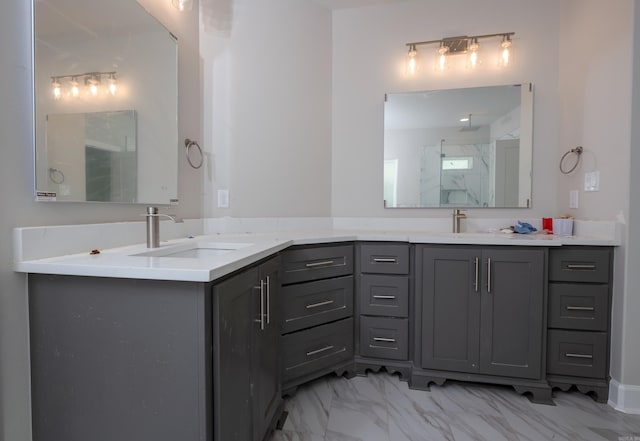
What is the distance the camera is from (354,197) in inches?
101

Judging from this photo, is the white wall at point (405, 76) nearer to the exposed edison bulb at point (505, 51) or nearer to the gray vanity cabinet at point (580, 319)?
the exposed edison bulb at point (505, 51)

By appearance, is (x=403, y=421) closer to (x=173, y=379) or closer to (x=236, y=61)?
(x=173, y=379)

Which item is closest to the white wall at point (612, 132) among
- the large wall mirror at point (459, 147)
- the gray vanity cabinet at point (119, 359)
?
the large wall mirror at point (459, 147)

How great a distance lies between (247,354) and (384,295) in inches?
42.2

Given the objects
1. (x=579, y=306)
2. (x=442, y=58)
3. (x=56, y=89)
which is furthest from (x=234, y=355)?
(x=442, y=58)

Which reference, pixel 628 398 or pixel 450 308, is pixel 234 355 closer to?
pixel 450 308

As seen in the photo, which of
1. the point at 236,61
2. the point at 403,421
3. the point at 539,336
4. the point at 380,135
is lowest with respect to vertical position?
the point at 403,421

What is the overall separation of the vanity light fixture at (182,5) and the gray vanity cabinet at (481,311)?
200cm

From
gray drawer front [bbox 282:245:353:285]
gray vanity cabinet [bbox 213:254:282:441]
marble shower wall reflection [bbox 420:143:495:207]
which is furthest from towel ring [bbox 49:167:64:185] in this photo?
marble shower wall reflection [bbox 420:143:495:207]

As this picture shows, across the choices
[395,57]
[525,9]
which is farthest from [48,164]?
[525,9]

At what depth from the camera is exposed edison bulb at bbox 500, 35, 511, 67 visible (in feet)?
7.45

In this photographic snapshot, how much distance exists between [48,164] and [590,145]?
273cm

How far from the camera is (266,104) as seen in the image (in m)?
2.24

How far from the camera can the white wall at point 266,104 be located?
213 centimetres
